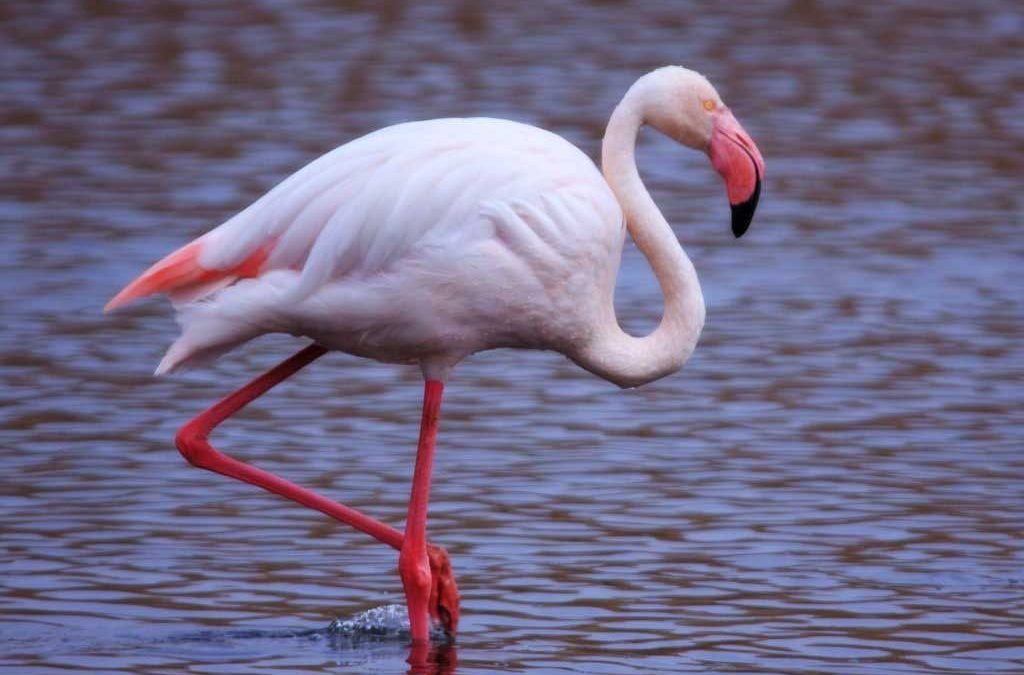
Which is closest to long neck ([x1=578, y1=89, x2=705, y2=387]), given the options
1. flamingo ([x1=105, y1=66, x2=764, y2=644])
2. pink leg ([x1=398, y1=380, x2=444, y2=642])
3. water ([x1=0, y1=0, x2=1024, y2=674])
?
flamingo ([x1=105, y1=66, x2=764, y2=644])

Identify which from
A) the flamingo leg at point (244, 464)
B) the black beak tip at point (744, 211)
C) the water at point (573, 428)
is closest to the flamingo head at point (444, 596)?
the water at point (573, 428)

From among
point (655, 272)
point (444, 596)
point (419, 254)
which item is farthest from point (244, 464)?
point (655, 272)

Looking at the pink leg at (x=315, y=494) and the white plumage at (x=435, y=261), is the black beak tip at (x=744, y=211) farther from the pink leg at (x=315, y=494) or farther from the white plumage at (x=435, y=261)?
the pink leg at (x=315, y=494)

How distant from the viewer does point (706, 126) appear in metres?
6.79

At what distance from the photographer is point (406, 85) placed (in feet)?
53.5

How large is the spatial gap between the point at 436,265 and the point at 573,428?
270 cm

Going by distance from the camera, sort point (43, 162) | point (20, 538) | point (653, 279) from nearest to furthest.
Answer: point (20, 538) < point (653, 279) < point (43, 162)

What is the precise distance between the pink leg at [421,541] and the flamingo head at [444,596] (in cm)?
2

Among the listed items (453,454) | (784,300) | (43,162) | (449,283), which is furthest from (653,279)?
(449,283)

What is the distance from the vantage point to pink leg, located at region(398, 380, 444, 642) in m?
6.46

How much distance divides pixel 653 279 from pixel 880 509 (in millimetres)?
3923

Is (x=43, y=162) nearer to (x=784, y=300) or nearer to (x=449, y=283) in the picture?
(x=784, y=300)

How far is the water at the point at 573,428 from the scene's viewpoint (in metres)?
6.50

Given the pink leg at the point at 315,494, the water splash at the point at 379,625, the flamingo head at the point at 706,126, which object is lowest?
the water splash at the point at 379,625
